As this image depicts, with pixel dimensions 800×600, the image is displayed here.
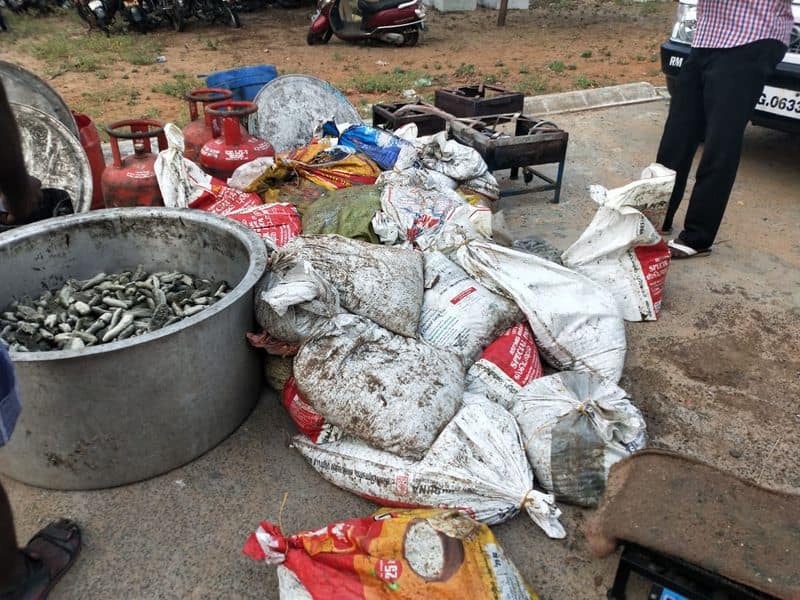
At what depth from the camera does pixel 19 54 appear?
32.6 ft

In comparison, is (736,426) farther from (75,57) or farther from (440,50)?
(75,57)

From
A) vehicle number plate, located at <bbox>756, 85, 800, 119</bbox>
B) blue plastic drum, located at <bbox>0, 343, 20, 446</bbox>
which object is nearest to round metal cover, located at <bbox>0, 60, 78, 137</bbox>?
blue plastic drum, located at <bbox>0, 343, 20, 446</bbox>

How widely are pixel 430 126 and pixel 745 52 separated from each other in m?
2.20

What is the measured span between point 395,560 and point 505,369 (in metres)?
1.06

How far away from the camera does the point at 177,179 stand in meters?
3.53

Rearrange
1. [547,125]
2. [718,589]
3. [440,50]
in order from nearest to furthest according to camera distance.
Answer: [718,589], [547,125], [440,50]

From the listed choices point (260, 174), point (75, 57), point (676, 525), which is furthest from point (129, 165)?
point (75, 57)

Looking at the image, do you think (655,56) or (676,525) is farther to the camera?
(655,56)

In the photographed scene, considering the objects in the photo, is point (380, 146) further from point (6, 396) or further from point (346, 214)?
point (6, 396)

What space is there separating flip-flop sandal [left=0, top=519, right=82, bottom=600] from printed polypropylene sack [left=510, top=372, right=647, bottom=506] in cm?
158

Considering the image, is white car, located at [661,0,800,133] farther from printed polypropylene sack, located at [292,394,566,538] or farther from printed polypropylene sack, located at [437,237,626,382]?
printed polypropylene sack, located at [292,394,566,538]

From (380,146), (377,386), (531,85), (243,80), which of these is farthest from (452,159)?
(531,85)

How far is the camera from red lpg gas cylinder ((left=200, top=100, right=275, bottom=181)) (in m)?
3.91

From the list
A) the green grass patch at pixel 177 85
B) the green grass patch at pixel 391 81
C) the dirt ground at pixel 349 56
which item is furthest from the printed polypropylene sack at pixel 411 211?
the green grass patch at pixel 177 85
